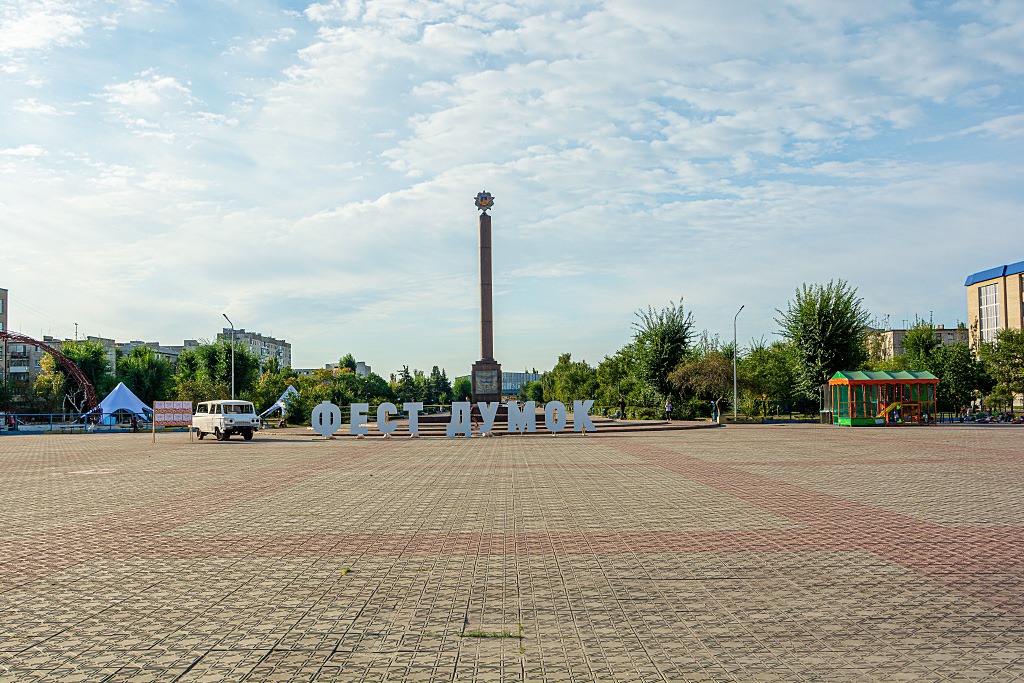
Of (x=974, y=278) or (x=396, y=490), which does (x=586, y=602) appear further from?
(x=974, y=278)

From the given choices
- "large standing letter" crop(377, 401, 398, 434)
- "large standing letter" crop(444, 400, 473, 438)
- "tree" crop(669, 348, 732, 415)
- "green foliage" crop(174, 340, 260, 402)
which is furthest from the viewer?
"green foliage" crop(174, 340, 260, 402)

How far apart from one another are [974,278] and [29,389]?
9563cm

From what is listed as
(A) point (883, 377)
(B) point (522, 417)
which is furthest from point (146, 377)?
(A) point (883, 377)

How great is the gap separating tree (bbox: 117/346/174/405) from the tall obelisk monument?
44604 millimetres

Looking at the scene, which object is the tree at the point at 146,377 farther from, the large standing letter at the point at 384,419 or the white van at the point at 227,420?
the large standing letter at the point at 384,419

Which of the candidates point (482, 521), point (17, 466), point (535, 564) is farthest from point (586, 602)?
point (17, 466)

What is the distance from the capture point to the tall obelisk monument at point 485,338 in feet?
144

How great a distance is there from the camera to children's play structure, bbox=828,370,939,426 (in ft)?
137

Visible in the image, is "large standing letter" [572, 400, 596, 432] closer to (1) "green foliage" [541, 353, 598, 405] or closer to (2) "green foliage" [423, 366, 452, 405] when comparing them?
(1) "green foliage" [541, 353, 598, 405]

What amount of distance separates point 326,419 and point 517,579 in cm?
2797

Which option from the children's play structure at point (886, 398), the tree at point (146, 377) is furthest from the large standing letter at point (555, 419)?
the tree at point (146, 377)

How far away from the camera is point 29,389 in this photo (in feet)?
234

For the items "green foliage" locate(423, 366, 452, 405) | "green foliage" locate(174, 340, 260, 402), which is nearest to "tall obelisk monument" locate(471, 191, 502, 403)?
"green foliage" locate(174, 340, 260, 402)

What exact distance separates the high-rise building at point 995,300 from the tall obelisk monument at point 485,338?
52948mm
